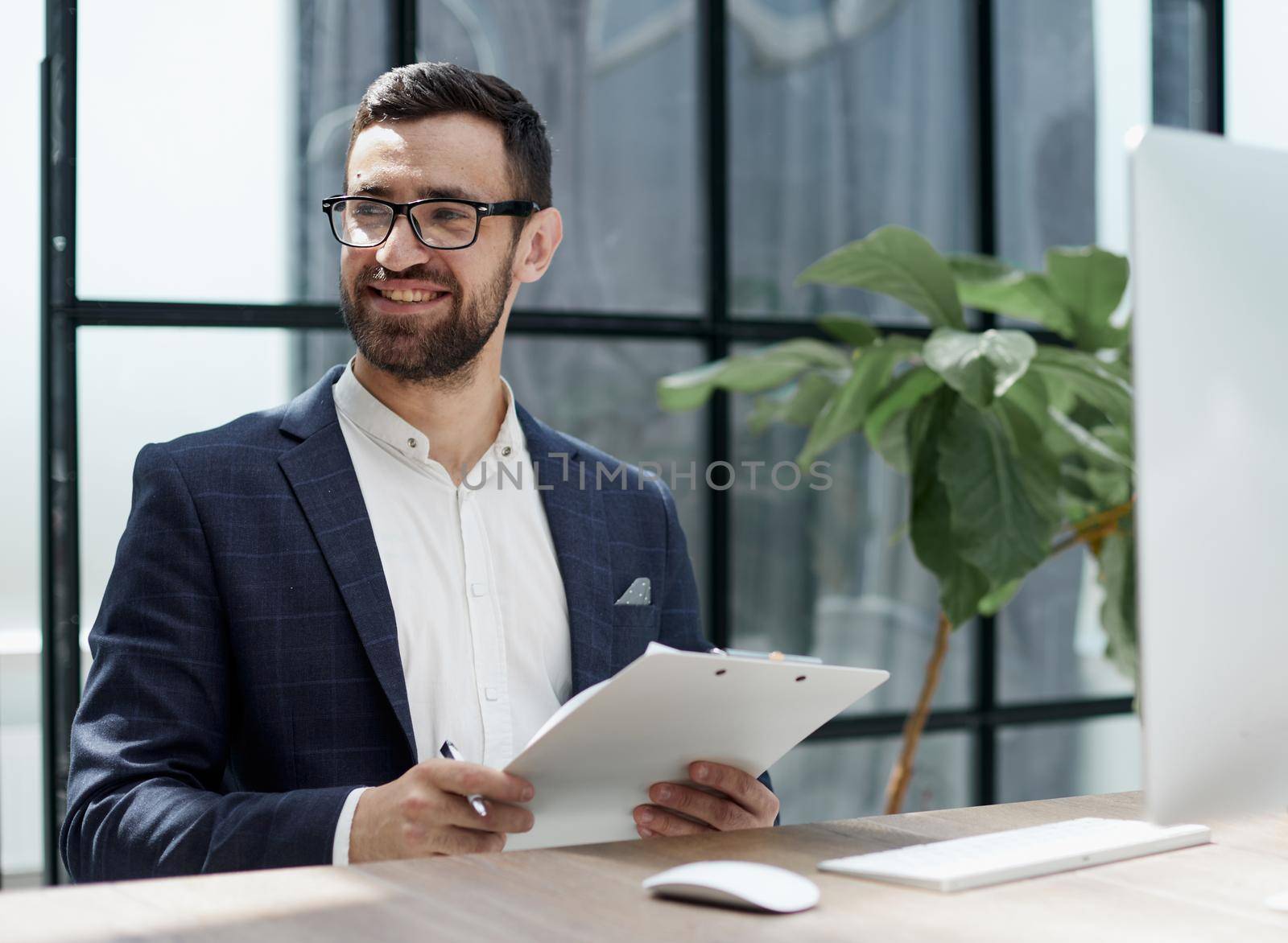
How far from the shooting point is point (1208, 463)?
2.74 feet

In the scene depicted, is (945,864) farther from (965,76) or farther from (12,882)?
(965,76)

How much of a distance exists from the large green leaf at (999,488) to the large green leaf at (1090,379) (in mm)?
119

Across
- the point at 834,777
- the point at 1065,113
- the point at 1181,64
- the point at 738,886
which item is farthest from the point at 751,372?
the point at 1181,64

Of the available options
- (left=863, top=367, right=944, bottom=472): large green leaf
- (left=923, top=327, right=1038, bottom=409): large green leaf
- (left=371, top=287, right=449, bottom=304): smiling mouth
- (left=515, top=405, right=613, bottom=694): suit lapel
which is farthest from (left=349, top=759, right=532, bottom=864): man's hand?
(left=863, top=367, right=944, bottom=472): large green leaf

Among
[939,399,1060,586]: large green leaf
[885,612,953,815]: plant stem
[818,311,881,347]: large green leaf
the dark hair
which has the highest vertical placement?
the dark hair

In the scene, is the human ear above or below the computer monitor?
above

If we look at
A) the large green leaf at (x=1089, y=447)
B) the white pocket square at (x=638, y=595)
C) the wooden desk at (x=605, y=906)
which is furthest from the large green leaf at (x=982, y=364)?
the wooden desk at (x=605, y=906)

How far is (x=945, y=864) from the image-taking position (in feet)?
3.43

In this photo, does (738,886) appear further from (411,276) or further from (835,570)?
(835,570)

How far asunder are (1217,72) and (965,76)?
0.78 meters

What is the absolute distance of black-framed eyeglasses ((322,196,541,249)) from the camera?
1.69 meters

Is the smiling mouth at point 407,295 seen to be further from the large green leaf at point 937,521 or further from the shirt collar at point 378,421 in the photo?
the large green leaf at point 937,521

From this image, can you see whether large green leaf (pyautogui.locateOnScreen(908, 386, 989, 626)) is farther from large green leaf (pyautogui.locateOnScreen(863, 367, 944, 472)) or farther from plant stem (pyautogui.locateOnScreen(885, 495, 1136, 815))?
plant stem (pyautogui.locateOnScreen(885, 495, 1136, 815))

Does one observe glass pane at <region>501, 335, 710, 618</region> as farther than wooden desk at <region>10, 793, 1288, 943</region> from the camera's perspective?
Yes
